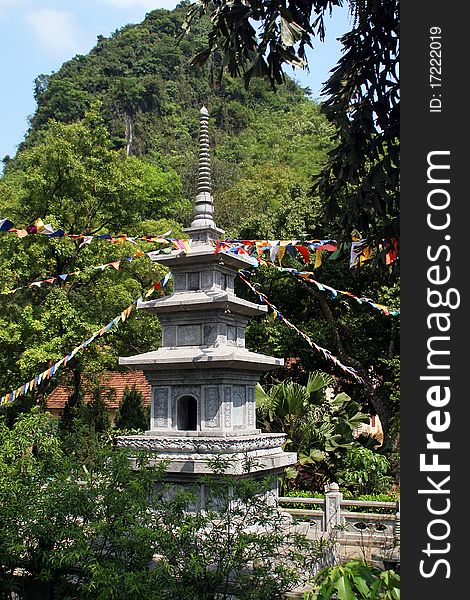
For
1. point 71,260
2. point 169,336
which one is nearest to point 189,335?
point 169,336

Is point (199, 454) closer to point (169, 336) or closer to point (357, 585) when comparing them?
point (169, 336)

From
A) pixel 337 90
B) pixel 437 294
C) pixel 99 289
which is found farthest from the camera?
pixel 99 289

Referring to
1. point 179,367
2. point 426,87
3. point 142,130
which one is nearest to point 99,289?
point 179,367

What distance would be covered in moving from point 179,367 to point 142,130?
233 ft

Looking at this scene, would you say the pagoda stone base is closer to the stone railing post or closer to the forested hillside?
the stone railing post

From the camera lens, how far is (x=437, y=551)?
13.0 feet

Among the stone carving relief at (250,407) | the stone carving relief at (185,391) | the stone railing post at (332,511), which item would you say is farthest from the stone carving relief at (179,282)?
the stone railing post at (332,511)

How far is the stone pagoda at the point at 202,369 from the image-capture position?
41.0 ft

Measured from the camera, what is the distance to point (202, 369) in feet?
42.5

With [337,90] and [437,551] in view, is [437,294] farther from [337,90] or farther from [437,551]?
[337,90]

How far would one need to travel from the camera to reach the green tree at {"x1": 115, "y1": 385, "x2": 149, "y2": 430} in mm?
23469

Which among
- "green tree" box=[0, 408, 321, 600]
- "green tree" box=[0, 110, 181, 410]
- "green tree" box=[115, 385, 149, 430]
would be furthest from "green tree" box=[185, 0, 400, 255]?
"green tree" box=[115, 385, 149, 430]

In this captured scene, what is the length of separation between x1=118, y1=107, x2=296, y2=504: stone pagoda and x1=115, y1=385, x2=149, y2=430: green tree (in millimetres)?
10228

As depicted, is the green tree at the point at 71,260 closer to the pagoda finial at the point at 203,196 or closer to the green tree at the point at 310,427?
the green tree at the point at 310,427
